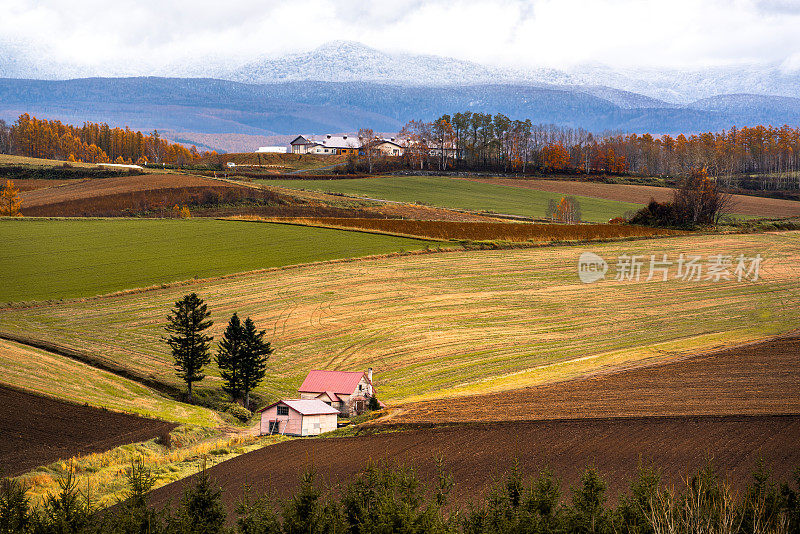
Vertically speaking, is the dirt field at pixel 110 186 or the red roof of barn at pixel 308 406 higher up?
the dirt field at pixel 110 186

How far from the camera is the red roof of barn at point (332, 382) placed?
32469 millimetres

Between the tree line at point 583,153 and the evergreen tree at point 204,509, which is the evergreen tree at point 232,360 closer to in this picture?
the evergreen tree at point 204,509

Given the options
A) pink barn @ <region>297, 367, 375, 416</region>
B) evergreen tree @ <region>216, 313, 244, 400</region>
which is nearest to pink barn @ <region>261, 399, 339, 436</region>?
pink barn @ <region>297, 367, 375, 416</region>

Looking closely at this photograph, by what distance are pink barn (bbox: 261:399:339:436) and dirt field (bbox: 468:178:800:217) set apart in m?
88.2

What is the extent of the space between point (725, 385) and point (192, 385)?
23187 mm

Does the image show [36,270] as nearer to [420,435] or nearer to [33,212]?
[33,212]

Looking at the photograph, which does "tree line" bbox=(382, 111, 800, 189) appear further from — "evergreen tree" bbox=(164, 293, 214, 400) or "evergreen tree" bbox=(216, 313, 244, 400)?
"evergreen tree" bbox=(216, 313, 244, 400)

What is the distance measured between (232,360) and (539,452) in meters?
18.3

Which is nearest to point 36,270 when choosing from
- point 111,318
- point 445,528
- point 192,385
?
point 111,318

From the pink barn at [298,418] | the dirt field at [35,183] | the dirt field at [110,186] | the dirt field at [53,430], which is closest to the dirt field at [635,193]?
the dirt field at [110,186]

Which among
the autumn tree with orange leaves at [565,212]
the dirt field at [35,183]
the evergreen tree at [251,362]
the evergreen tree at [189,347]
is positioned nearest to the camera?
the evergreen tree at [251,362]

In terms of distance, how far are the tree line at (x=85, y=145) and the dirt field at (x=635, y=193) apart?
85.3 m

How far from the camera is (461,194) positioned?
390 feet

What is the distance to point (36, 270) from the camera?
5672 cm
